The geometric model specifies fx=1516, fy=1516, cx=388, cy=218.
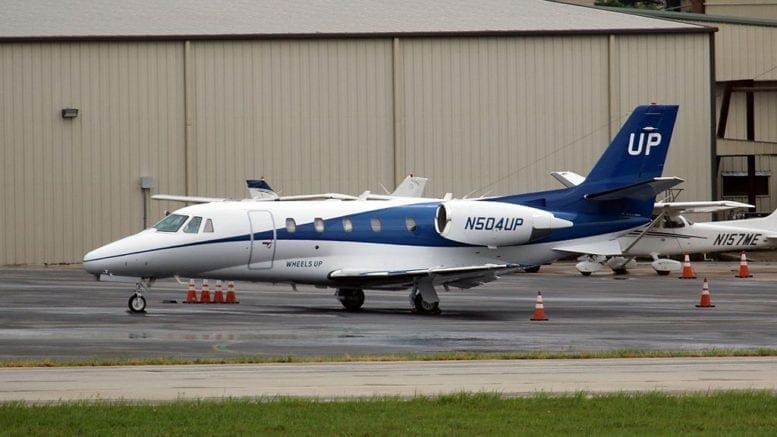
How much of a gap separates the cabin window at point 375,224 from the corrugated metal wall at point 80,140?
2567 cm

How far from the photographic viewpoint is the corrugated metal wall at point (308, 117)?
55.7 metres

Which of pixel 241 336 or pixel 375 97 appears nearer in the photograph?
pixel 241 336

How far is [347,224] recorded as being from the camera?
3145cm

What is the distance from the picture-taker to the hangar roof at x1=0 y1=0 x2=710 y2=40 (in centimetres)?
5628

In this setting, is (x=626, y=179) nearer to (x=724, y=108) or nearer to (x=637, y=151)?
(x=637, y=151)

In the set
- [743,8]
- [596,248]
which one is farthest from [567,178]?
[743,8]

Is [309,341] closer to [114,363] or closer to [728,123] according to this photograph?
[114,363]

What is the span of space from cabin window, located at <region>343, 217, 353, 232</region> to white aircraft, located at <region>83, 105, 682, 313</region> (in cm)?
2

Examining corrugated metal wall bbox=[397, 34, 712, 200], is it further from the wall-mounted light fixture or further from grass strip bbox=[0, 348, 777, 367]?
grass strip bbox=[0, 348, 777, 367]

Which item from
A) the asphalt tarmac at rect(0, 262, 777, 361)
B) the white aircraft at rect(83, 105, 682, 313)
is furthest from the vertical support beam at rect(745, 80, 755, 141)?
the white aircraft at rect(83, 105, 682, 313)

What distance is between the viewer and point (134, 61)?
2205 inches

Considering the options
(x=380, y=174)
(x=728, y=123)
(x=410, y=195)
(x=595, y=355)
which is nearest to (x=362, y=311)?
(x=595, y=355)

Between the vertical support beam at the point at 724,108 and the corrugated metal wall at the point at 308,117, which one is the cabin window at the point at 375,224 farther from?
the vertical support beam at the point at 724,108

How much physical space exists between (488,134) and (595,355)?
3603 cm
